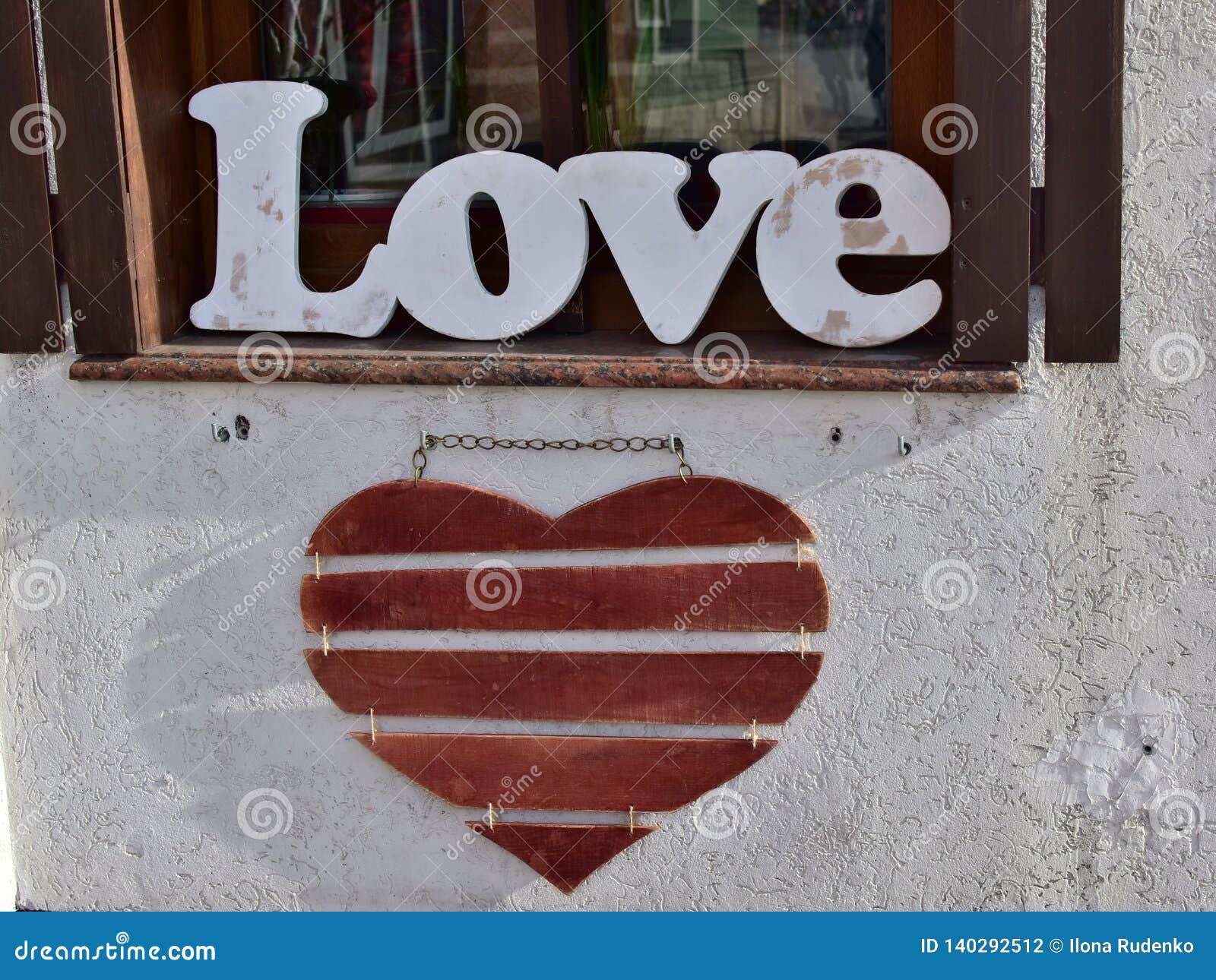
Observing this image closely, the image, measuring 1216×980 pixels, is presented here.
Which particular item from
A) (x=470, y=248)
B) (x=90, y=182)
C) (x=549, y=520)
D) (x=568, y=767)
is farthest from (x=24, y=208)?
(x=568, y=767)

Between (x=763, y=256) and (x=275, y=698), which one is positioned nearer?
(x=763, y=256)

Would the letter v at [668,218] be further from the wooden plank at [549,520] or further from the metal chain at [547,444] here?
the wooden plank at [549,520]

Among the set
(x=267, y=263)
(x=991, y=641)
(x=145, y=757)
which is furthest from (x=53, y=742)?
(x=991, y=641)

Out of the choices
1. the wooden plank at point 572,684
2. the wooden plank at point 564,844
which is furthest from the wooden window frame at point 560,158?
the wooden plank at point 564,844

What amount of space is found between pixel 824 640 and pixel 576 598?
2.32 feet

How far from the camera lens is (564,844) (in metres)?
3.72

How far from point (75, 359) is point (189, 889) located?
165 centimetres

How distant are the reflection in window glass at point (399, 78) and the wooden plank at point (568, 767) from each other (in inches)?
67.7

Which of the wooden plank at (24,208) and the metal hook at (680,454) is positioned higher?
the wooden plank at (24,208)

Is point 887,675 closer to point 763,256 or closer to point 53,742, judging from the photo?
point 763,256

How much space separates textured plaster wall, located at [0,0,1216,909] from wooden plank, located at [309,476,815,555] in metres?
0.06

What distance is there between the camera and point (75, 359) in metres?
3.75

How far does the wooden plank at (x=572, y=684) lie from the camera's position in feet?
11.8

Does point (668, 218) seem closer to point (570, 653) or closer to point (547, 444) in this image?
point (547, 444)
